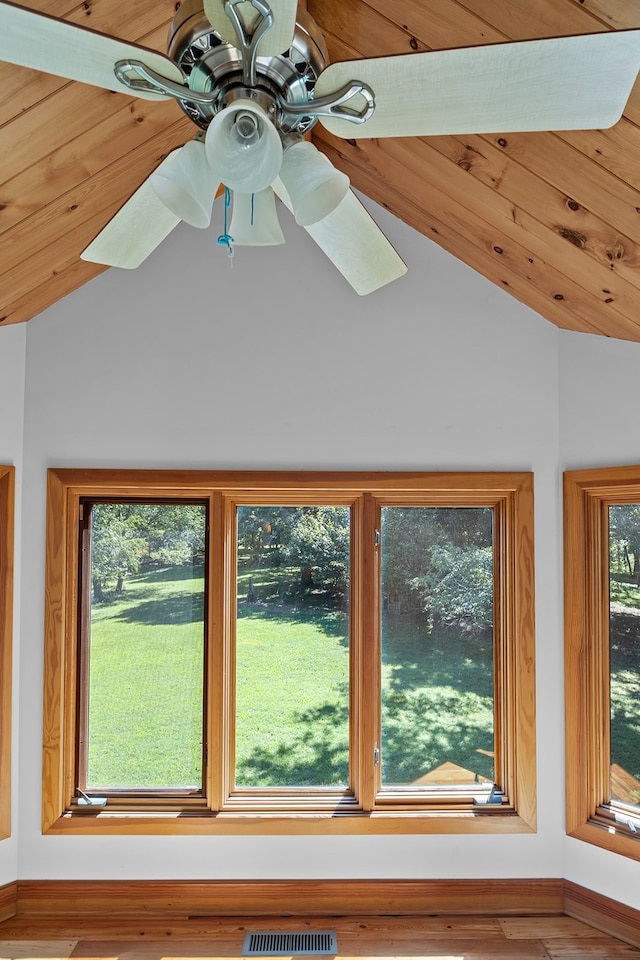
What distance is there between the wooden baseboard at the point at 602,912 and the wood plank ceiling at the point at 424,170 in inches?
85.7

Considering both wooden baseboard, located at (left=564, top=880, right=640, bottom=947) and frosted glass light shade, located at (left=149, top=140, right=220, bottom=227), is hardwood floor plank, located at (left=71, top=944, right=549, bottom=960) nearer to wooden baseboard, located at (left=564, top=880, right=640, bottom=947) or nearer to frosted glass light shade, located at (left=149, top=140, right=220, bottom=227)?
wooden baseboard, located at (left=564, top=880, right=640, bottom=947)

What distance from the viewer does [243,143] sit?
0.90 meters

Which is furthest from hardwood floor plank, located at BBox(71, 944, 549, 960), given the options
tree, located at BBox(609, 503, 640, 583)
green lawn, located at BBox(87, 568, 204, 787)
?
tree, located at BBox(609, 503, 640, 583)

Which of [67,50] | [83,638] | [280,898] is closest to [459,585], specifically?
[280,898]

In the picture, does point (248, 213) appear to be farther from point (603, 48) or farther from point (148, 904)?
point (148, 904)

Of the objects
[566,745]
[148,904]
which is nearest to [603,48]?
[566,745]

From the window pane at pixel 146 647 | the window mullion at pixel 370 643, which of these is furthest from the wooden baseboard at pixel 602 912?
the window pane at pixel 146 647

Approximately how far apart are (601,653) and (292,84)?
2.40m

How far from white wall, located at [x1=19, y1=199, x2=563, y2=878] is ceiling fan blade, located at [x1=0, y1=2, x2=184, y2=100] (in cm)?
168

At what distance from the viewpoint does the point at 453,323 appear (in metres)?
2.64

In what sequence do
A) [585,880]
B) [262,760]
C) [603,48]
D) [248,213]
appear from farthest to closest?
[262,760] → [585,880] → [248,213] → [603,48]

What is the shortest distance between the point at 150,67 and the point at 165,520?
1973mm

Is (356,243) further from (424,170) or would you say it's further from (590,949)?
(590,949)

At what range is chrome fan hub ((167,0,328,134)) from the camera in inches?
37.4
